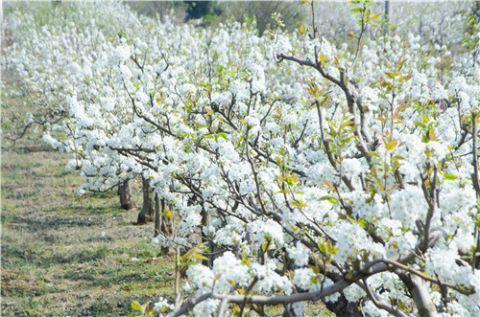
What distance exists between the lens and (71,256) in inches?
519

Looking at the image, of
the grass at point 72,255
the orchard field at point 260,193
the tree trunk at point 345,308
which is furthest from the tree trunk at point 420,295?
the grass at point 72,255

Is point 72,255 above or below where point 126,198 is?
below

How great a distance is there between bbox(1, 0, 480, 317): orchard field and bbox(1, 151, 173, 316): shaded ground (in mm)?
53

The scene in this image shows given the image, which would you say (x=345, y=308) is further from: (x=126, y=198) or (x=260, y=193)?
(x=126, y=198)

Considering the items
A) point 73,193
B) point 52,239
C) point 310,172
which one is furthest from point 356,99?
point 73,193

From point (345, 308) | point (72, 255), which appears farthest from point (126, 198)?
point (345, 308)

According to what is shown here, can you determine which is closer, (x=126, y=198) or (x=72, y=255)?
(x=72, y=255)

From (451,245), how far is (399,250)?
12.2 inches

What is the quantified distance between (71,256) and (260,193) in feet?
31.4

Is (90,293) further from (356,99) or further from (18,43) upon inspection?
(18,43)

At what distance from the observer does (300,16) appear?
33781 mm

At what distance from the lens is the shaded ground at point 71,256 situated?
10.5 metres

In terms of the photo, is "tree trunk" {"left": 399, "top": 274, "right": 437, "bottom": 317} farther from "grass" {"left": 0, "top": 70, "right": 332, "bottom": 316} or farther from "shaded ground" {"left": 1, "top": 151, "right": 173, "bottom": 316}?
"shaded ground" {"left": 1, "top": 151, "right": 173, "bottom": 316}

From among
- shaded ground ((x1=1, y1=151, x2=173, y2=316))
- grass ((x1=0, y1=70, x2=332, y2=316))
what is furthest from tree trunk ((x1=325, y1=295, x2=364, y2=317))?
shaded ground ((x1=1, y1=151, x2=173, y2=316))
